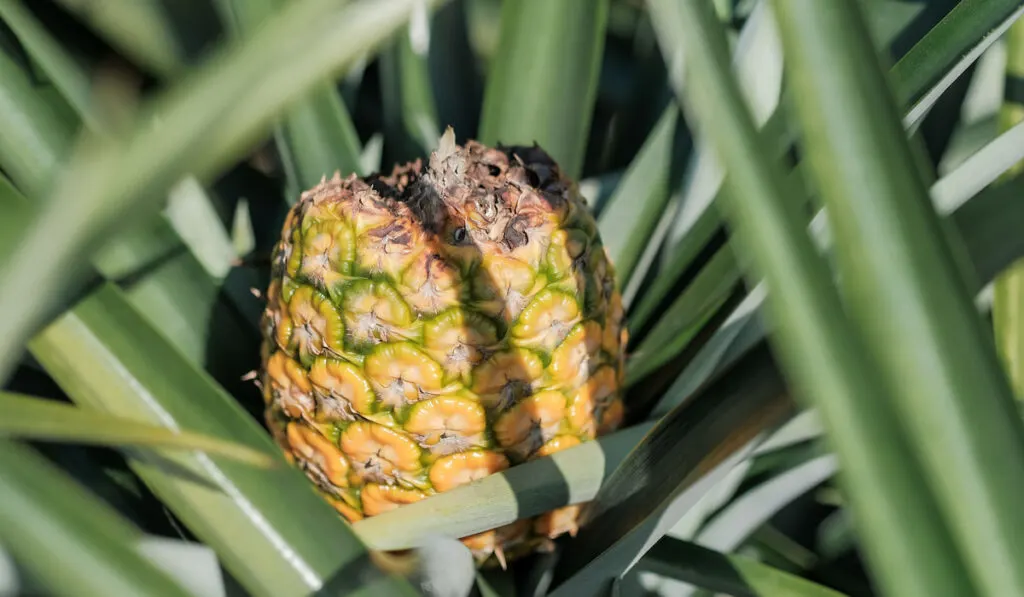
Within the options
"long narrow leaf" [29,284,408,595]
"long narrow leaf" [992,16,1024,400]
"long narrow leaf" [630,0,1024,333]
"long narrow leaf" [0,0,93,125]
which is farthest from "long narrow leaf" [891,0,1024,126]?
"long narrow leaf" [0,0,93,125]

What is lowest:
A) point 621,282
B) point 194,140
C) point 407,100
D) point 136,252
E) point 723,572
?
point 723,572

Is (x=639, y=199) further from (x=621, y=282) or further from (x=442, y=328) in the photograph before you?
(x=442, y=328)

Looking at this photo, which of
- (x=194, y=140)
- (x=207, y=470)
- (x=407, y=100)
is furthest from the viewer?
(x=407, y=100)

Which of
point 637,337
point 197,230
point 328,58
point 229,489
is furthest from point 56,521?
point 637,337

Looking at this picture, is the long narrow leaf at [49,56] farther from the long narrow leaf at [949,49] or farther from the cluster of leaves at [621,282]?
the long narrow leaf at [949,49]

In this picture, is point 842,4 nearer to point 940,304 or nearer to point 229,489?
point 940,304

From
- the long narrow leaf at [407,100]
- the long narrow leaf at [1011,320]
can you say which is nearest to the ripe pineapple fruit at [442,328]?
the long narrow leaf at [407,100]

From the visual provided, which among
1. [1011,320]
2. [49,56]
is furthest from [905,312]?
[49,56]
